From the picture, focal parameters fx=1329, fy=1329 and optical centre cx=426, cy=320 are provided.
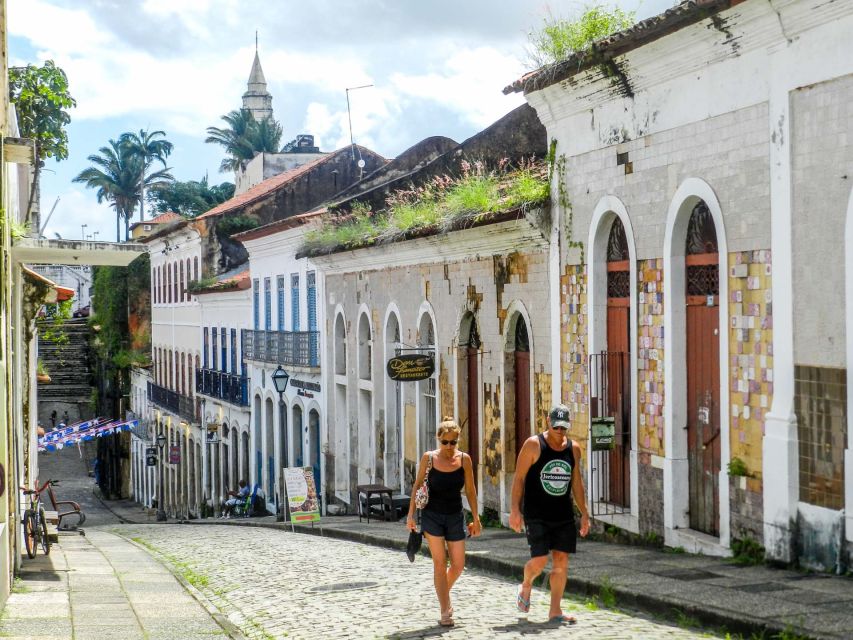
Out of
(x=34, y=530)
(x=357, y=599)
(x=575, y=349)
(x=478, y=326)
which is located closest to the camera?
(x=357, y=599)

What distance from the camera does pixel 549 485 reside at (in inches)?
330

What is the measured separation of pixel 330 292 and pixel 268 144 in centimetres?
5222

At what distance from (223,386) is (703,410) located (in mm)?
25840

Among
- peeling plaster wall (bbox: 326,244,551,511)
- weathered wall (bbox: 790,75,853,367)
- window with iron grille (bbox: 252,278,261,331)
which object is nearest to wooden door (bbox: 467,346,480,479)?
peeling plaster wall (bbox: 326,244,551,511)

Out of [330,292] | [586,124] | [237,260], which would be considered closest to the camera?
[586,124]

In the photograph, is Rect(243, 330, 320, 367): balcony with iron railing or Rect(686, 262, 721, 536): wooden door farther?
Rect(243, 330, 320, 367): balcony with iron railing

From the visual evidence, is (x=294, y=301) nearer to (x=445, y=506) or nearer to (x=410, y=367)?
(x=410, y=367)

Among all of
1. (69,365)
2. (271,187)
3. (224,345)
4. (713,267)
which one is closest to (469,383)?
(713,267)

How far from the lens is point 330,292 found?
25.0m

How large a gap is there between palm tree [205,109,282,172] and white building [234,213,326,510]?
42.6 m

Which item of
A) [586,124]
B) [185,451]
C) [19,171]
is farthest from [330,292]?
[185,451]

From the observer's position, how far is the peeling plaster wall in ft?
48.9

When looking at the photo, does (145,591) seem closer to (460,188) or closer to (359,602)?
(359,602)

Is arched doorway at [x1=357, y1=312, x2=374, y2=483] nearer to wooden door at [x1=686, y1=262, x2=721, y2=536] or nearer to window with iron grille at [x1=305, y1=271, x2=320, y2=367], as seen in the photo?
window with iron grille at [x1=305, y1=271, x2=320, y2=367]
